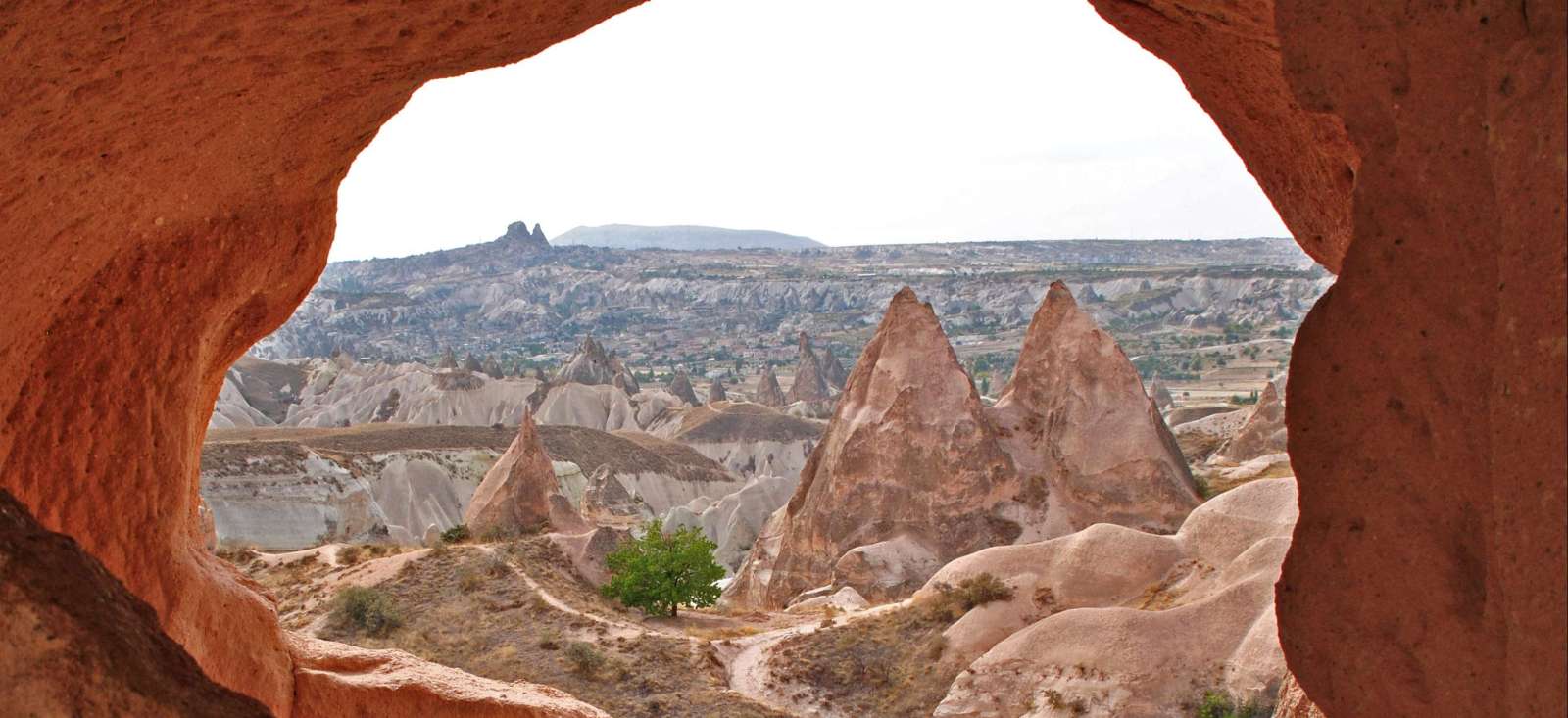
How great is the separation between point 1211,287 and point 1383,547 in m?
131

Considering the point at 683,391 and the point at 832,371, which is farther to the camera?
the point at 832,371

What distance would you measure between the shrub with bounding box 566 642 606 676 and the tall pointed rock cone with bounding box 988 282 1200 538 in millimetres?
11235

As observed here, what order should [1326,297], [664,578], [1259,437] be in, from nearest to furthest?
[1326,297]
[664,578]
[1259,437]

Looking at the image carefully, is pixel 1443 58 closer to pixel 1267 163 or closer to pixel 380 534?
pixel 1267 163

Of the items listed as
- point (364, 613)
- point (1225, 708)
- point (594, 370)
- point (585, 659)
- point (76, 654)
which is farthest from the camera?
point (594, 370)

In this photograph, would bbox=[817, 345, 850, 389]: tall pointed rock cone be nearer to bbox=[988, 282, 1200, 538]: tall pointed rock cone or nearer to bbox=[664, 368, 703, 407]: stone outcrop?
bbox=[664, 368, 703, 407]: stone outcrop

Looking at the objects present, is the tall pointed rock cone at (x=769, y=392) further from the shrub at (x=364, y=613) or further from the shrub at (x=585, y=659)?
the shrub at (x=585, y=659)

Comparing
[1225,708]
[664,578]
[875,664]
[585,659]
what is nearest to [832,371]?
[664,578]

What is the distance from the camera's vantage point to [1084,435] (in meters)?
25.4

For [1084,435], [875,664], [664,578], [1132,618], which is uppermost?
[1084,435]

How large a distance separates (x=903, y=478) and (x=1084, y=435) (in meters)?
3.77

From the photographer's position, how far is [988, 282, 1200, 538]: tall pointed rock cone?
24.6 metres

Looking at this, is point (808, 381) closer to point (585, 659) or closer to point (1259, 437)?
point (1259, 437)

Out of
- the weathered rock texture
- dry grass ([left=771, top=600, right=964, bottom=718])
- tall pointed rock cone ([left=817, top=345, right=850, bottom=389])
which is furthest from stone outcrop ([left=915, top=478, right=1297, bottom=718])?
tall pointed rock cone ([left=817, top=345, right=850, bottom=389])
